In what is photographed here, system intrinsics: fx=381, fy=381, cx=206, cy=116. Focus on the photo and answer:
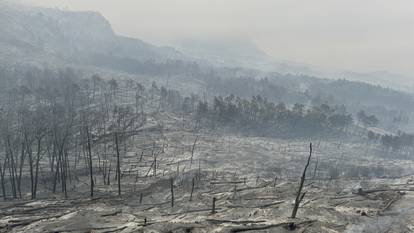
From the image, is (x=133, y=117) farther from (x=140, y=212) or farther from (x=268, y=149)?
(x=140, y=212)

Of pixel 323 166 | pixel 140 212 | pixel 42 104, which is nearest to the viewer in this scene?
pixel 140 212

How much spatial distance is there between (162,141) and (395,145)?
92.7 metres

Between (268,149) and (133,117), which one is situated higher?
(133,117)

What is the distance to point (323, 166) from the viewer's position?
11231cm

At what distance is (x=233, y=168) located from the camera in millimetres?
92812

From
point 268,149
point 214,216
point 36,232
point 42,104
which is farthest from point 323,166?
point 42,104

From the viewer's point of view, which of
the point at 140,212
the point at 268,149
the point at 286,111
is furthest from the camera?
the point at 286,111

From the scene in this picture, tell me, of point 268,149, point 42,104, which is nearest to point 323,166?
point 268,149

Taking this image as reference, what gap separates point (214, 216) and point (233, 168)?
51401mm

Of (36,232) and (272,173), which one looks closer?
(36,232)

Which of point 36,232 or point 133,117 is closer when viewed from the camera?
point 36,232

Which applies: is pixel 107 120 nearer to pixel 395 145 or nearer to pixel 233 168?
pixel 233 168

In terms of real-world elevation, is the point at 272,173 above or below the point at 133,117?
below

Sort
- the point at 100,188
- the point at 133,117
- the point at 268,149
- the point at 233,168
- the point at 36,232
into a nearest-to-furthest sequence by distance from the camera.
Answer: the point at 36,232
the point at 100,188
the point at 233,168
the point at 268,149
the point at 133,117
